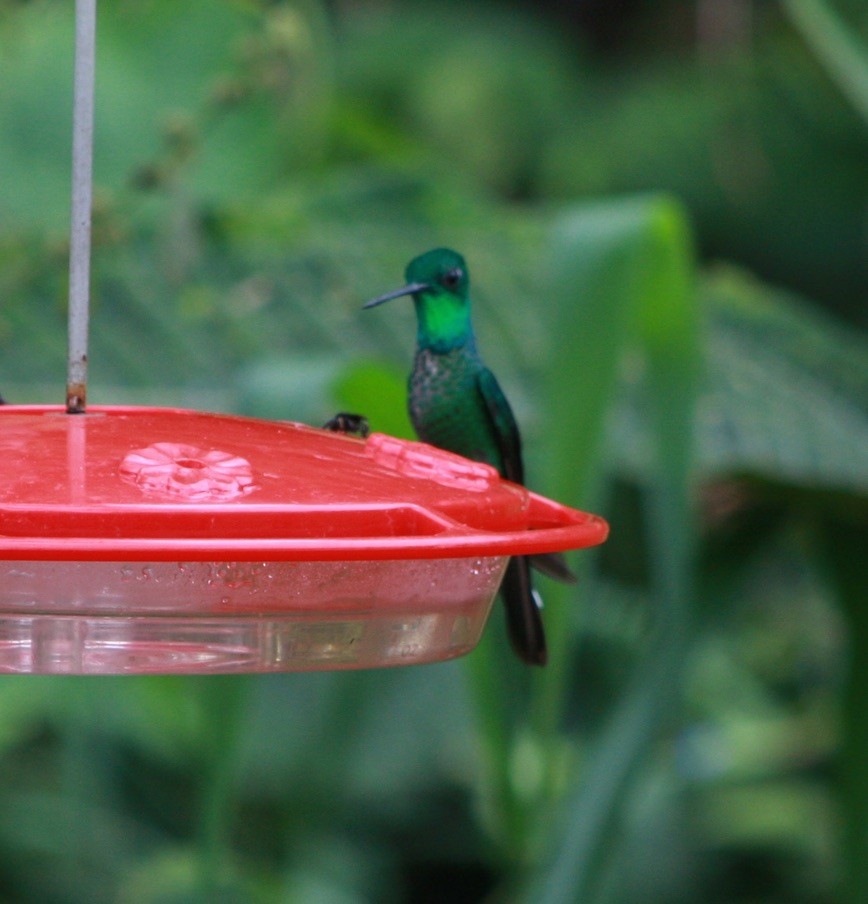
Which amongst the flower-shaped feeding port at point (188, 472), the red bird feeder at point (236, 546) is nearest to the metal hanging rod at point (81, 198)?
the red bird feeder at point (236, 546)

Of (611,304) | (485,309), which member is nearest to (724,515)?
(485,309)

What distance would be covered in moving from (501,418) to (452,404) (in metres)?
0.06

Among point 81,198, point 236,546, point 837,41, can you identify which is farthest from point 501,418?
point 837,41

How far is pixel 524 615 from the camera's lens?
1.40 meters

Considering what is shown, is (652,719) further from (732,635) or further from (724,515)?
(732,635)

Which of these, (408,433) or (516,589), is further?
(408,433)

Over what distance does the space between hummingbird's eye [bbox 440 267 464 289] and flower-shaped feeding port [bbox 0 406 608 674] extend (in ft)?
0.83

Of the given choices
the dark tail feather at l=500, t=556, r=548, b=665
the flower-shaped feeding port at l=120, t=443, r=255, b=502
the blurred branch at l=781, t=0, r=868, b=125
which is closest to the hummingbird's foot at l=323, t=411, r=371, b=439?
the dark tail feather at l=500, t=556, r=548, b=665

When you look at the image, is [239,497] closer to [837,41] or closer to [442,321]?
[442,321]

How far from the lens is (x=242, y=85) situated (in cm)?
226

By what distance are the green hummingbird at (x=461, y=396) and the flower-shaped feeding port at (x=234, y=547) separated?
0.83 feet

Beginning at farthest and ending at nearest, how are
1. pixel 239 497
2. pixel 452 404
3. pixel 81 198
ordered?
pixel 452 404 → pixel 81 198 → pixel 239 497

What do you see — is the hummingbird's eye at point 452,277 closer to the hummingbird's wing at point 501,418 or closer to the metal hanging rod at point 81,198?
the hummingbird's wing at point 501,418

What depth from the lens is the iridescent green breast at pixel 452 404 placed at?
56.3 inches
